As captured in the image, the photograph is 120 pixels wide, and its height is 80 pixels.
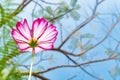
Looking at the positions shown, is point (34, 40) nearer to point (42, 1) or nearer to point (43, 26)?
point (43, 26)

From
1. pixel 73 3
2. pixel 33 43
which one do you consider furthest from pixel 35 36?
pixel 73 3

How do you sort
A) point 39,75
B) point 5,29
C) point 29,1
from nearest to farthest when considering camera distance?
point 5,29 < point 39,75 < point 29,1

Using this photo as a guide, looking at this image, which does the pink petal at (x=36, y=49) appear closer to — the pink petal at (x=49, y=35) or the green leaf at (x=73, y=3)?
the pink petal at (x=49, y=35)

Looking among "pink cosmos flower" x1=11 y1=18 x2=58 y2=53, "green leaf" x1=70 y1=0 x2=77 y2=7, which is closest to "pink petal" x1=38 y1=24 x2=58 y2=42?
"pink cosmos flower" x1=11 y1=18 x2=58 y2=53

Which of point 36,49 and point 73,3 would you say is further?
point 73,3

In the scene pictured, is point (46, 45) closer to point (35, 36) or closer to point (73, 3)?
point (35, 36)

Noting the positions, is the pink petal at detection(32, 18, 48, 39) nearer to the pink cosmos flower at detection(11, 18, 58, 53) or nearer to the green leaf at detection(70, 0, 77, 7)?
the pink cosmos flower at detection(11, 18, 58, 53)

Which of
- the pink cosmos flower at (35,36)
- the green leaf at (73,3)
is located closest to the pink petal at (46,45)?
the pink cosmos flower at (35,36)

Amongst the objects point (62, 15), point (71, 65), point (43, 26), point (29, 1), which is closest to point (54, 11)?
point (62, 15)
